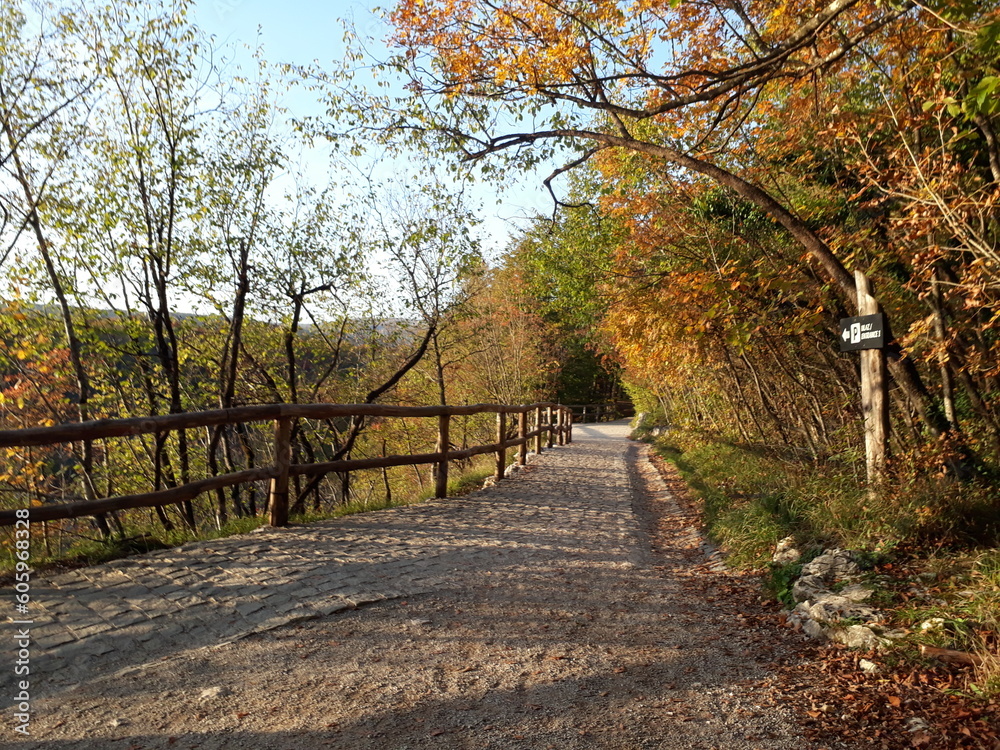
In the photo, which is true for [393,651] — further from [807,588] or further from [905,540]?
[905,540]

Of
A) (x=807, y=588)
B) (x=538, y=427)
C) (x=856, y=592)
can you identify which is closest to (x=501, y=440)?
(x=538, y=427)

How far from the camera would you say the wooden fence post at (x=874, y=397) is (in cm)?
540

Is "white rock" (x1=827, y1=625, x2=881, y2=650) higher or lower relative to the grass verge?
lower

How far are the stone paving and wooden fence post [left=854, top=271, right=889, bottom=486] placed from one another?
7.53ft

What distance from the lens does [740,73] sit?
5.88m

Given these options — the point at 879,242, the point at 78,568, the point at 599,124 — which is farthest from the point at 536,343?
the point at 78,568

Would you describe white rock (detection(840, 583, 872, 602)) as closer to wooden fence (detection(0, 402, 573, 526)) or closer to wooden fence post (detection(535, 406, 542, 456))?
wooden fence (detection(0, 402, 573, 526))

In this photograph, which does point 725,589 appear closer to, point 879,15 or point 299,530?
point 299,530

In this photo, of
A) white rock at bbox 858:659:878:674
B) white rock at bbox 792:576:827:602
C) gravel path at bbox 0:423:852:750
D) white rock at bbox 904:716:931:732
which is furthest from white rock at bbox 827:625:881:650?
white rock at bbox 904:716:931:732

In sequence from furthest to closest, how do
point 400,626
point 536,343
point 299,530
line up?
1. point 536,343
2. point 299,530
3. point 400,626

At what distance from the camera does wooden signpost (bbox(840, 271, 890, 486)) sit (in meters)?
5.33

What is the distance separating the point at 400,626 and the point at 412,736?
117 centimetres

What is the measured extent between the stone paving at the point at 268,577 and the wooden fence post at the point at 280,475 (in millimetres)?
187

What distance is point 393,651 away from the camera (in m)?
3.33
